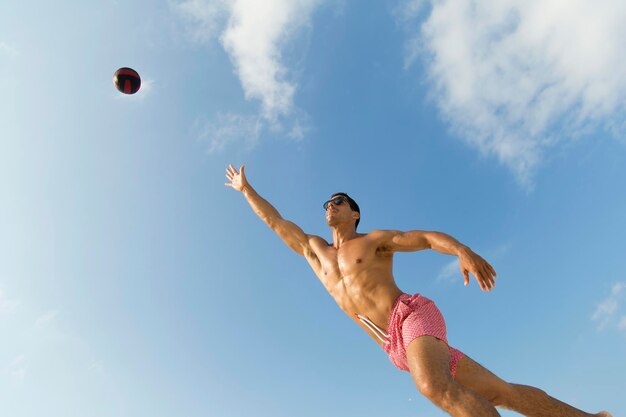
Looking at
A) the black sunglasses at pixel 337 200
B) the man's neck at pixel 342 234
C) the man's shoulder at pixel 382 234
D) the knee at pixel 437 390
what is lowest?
the knee at pixel 437 390

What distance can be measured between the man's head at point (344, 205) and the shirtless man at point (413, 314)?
1.6 inches

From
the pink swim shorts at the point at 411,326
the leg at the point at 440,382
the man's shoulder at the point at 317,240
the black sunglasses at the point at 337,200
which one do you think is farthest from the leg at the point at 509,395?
the black sunglasses at the point at 337,200

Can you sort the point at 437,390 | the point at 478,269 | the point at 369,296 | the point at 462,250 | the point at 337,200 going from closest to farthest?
the point at 437,390
the point at 478,269
the point at 462,250
the point at 369,296
the point at 337,200

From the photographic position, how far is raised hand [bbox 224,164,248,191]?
995cm

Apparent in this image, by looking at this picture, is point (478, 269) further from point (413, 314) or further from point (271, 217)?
point (271, 217)

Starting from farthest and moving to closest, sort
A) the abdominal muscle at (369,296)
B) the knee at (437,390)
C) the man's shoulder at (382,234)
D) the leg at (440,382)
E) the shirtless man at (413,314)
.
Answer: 1. the man's shoulder at (382,234)
2. the abdominal muscle at (369,296)
3. the shirtless man at (413,314)
4. the knee at (437,390)
5. the leg at (440,382)

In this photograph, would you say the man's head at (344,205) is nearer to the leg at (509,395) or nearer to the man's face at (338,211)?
the man's face at (338,211)

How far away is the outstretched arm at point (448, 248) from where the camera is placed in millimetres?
5383

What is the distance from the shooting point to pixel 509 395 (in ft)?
20.0

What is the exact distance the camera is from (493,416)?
14.9ft

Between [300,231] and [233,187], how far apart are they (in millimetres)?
2358

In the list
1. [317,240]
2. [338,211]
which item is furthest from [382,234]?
[317,240]

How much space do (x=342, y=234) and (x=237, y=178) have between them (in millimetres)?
3230

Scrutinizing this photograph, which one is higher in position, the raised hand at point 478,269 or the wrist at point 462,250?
the wrist at point 462,250
